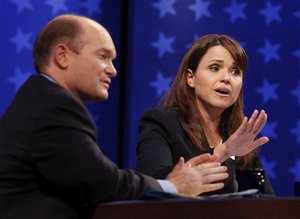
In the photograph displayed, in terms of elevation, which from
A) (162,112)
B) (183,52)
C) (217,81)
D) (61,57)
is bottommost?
(61,57)

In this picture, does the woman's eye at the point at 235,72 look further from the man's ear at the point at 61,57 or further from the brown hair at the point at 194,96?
the man's ear at the point at 61,57

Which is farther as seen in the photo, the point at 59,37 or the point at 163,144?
the point at 163,144

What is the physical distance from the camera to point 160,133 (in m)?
2.14

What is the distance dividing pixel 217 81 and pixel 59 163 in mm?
1068

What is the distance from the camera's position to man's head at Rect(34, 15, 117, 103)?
4.73 feet

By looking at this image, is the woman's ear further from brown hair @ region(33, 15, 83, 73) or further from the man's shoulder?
brown hair @ region(33, 15, 83, 73)

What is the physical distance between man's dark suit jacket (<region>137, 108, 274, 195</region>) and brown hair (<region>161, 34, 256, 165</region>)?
0.16 ft

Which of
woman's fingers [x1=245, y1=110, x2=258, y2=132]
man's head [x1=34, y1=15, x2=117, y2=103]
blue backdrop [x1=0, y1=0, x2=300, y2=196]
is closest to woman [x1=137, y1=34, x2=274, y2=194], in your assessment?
woman's fingers [x1=245, y1=110, x2=258, y2=132]

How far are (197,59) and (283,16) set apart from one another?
1361mm

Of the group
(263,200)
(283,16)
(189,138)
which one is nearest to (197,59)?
(189,138)

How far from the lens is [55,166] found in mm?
1283

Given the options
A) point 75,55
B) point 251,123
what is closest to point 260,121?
point 251,123

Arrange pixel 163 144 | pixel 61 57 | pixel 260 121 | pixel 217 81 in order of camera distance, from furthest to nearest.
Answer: pixel 217 81, pixel 163 144, pixel 260 121, pixel 61 57

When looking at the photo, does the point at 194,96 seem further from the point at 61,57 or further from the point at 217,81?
the point at 61,57
